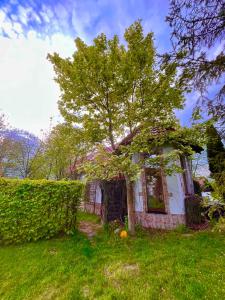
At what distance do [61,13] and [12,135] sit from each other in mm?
19028

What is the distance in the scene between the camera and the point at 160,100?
714 centimetres

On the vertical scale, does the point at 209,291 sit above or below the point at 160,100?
below

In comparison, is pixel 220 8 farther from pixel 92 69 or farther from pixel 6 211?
pixel 6 211

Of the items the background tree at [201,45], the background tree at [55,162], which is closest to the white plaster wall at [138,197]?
the background tree at [201,45]

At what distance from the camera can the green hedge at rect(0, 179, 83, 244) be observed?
6250 millimetres

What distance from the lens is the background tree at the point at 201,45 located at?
11.3ft

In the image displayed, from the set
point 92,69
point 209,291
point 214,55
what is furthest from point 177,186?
point 92,69

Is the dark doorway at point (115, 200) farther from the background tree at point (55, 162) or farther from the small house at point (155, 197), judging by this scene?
the background tree at point (55, 162)

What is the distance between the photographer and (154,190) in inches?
320

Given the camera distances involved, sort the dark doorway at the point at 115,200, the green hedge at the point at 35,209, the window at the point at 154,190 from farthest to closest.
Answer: the dark doorway at the point at 115,200, the window at the point at 154,190, the green hedge at the point at 35,209

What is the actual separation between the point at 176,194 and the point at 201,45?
575 cm

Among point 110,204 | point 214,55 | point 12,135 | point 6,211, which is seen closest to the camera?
point 214,55

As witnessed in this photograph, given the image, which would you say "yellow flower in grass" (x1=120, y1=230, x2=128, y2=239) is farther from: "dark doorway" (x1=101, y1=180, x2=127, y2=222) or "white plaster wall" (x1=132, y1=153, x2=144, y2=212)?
"dark doorway" (x1=101, y1=180, x2=127, y2=222)

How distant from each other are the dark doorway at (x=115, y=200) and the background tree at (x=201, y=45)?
6060 millimetres
